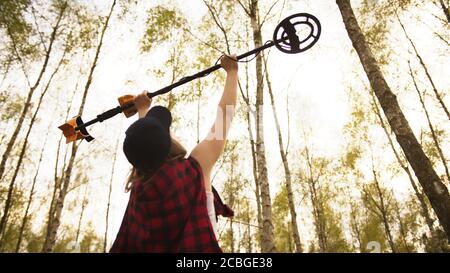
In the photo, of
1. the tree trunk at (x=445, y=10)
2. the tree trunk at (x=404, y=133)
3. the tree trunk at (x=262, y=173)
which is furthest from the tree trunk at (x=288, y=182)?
the tree trunk at (x=445, y=10)

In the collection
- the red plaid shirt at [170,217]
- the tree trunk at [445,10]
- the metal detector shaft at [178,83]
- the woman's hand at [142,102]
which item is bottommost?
the red plaid shirt at [170,217]

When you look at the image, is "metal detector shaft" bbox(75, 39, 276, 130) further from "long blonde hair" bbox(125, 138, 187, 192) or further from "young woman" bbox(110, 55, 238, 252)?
"young woman" bbox(110, 55, 238, 252)

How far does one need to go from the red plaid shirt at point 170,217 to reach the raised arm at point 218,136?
16cm

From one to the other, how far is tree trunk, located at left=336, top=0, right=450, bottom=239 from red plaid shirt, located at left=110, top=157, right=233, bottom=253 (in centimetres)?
335

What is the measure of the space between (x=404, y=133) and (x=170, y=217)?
153 inches

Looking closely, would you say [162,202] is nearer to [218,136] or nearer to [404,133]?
[218,136]

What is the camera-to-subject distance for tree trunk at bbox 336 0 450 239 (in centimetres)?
348

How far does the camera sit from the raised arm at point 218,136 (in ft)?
4.84

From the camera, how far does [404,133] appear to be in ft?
13.2

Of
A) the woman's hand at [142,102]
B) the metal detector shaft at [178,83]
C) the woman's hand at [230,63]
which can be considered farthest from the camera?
the metal detector shaft at [178,83]

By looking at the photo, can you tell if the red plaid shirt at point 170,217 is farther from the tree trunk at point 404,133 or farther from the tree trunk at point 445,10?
the tree trunk at point 445,10

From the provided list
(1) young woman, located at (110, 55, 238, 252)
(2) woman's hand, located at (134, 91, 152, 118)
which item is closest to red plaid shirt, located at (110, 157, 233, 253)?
(1) young woman, located at (110, 55, 238, 252)

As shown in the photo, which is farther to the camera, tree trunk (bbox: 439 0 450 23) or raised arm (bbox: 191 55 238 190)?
tree trunk (bbox: 439 0 450 23)
